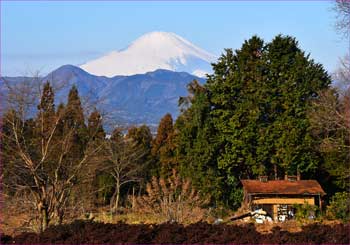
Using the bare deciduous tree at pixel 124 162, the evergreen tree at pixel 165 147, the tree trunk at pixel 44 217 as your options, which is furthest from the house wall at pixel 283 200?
the tree trunk at pixel 44 217

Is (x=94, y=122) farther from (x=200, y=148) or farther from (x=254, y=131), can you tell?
(x=254, y=131)

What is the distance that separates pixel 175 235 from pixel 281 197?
16126 millimetres

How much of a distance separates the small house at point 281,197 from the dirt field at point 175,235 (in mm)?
15160

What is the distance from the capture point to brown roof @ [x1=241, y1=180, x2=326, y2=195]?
23484 millimetres

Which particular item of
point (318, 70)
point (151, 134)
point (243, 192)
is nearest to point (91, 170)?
point (243, 192)

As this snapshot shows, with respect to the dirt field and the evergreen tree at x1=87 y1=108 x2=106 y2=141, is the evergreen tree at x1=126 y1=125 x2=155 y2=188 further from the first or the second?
the dirt field

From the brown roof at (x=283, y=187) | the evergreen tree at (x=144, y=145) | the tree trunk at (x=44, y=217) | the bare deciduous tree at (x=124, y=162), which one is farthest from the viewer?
the evergreen tree at (x=144, y=145)

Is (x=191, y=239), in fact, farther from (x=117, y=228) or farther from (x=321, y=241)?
(x=321, y=241)

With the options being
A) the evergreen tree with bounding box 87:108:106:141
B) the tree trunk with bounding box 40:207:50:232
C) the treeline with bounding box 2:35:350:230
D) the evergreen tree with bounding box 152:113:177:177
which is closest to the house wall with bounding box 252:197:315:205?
the treeline with bounding box 2:35:350:230

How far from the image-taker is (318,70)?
86.0 feet

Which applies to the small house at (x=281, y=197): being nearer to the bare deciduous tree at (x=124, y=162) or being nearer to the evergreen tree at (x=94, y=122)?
the bare deciduous tree at (x=124, y=162)

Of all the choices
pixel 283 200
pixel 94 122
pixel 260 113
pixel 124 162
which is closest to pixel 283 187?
pixel 283 200

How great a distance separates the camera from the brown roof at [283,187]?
→ 77.0ft

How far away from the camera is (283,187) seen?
940 inches
